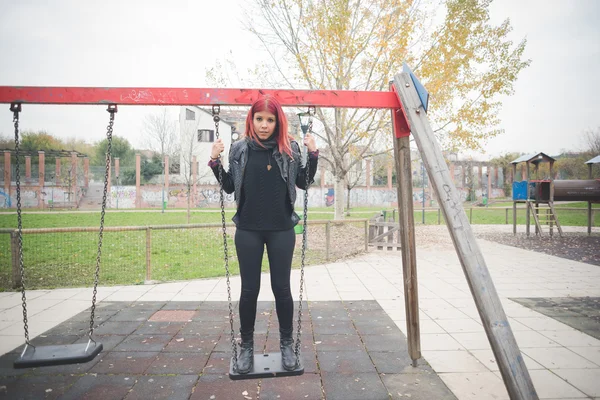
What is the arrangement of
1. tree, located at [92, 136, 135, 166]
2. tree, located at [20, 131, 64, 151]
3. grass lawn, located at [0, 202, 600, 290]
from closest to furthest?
grass lawn, located at [0, 202, 600, 290] < tree, located at [20, 131, 64, 151] < tree, located at [92, 136, 135, 166]

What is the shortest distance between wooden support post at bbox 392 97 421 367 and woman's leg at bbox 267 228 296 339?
3.13 feet

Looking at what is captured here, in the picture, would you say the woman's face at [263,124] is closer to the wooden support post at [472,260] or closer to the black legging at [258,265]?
the black legging at [258,265]

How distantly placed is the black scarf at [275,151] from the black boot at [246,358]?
124 centimetres

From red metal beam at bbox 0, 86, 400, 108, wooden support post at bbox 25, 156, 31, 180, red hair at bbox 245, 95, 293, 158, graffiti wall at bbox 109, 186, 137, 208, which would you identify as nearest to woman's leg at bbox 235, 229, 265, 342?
red hair at bbox 245, 95, 293, 158

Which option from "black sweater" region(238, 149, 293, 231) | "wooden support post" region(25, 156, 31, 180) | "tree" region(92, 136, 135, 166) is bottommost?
"black sweater" region(238, 149, 293, 231)

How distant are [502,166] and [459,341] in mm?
38856

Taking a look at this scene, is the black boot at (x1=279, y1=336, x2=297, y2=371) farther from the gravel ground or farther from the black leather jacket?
the gravel ground

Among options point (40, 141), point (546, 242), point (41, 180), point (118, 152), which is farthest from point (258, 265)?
point (40, 141)

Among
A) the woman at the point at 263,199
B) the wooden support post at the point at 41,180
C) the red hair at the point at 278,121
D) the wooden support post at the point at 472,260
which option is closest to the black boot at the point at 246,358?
the woman at the point at 263,199

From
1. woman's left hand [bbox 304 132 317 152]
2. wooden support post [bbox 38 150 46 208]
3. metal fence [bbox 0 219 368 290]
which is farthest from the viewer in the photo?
wooden support post [bbox 38 150 46 208]

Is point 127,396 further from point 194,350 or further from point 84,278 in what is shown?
point 84,278

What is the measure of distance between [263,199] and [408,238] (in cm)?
125

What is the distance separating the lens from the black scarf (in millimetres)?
2527

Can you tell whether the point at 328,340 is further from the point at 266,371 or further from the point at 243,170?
the point at 243,170
